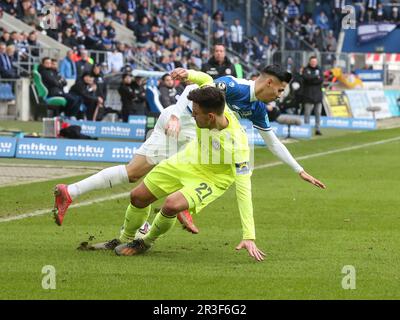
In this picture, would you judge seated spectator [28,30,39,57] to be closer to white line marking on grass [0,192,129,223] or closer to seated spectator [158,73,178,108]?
seated spectator [158,73,178,108]

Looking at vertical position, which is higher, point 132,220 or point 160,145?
point 160,145

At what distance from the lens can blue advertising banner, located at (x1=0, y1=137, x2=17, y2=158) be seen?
2255cm

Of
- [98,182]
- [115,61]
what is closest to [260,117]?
[98,182]

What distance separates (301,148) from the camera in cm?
2622

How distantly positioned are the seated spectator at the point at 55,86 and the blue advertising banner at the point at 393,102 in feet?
48.4

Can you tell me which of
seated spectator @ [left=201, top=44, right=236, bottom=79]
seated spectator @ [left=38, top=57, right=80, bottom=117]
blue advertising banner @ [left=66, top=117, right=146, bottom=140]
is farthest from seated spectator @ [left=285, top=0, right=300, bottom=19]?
seated spectator @ [left=201, top=44, right=236, bottom=79]

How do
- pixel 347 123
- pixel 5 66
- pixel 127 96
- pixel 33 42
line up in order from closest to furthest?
pixel 127 96 → pixel 5 66 → pixel 347 123 → pixel 33 42

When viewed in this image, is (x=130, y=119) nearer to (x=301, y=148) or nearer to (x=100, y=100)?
(x=100, y=100)

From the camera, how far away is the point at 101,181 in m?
11.0

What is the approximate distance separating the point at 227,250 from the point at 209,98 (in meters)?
1.88

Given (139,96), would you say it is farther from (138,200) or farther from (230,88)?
(138,200)

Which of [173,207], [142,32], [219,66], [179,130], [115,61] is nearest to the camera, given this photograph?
[173,207]

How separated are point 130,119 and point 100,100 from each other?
3.39 ft
